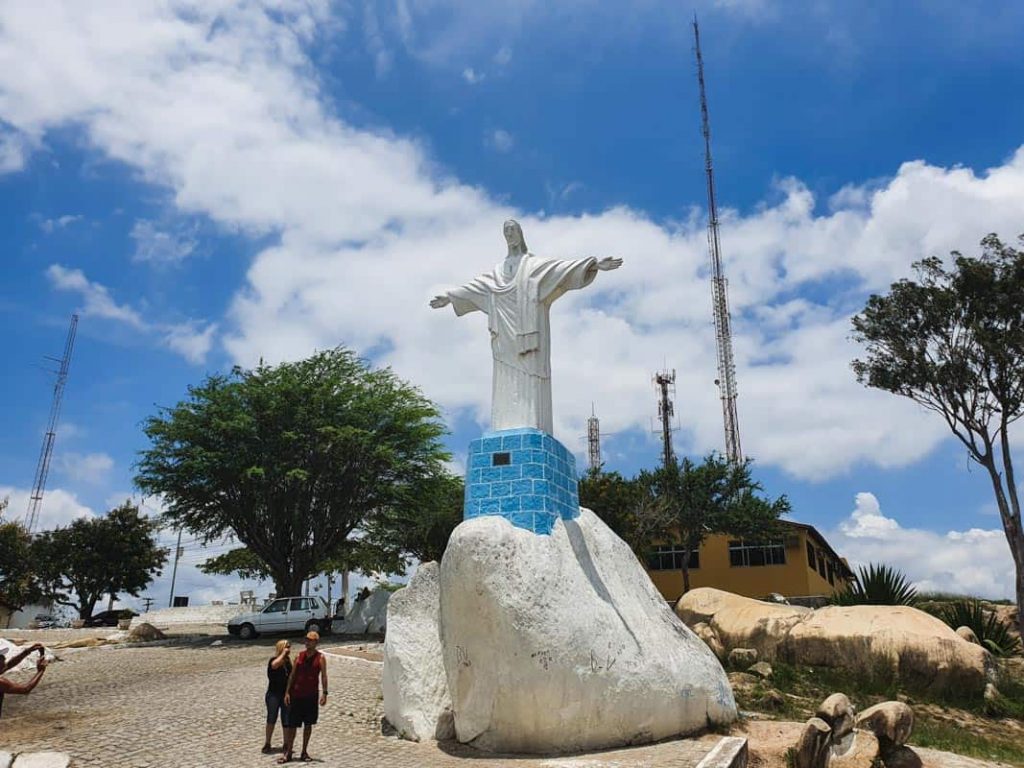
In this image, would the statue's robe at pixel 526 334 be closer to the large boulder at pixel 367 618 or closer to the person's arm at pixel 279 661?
the person's arm at pixel 279 661

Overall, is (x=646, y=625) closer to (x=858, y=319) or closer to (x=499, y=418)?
(x=499, y=418)

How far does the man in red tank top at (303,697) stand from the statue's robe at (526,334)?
4055mm

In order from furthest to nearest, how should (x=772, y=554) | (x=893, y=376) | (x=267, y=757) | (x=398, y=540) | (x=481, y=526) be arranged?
(x=772, y=554) → (x=398, y=540) → (x=893, y=376) → (x=481, y=526) → (x=267, y=757)

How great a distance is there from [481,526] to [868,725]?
A: 5448 millimetres

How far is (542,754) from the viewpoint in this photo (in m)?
9.27

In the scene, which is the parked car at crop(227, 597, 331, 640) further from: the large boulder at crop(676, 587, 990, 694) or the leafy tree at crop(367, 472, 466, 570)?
the large boulder at crop(676, 587, 990, 694)

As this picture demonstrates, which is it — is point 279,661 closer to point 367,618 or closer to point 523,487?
point 523,487

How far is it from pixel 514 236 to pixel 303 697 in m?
7.22

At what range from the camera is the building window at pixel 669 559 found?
39.6 metres

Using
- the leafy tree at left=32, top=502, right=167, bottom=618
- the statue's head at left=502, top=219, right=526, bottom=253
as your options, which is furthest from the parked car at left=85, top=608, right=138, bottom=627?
the statue's head at left=502, top=219, right=526, bottom=253

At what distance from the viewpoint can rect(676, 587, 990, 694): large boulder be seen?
15.3 m

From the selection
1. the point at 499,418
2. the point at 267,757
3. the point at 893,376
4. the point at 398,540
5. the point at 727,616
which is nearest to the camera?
the point at 267,757

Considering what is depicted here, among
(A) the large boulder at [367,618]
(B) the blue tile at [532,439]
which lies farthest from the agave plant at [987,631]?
(B) the blue tile at [532,439]

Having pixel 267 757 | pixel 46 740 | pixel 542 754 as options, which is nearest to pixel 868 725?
pixel 542 754
